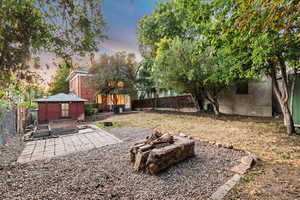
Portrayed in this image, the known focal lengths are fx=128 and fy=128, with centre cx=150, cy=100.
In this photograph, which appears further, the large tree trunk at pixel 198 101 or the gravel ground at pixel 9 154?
the large tree trunk at pixel 198 101

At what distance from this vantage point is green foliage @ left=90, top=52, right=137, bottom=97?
11.8 metres

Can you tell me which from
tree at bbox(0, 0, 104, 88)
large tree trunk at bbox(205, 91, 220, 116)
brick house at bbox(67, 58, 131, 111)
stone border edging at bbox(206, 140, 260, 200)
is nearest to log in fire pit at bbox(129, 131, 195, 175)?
stone border edging at bbox(206, 140, 260, 200)

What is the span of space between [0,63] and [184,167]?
308cm

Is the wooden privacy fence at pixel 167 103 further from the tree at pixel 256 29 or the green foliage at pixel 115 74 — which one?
the tree at pixel 256 29

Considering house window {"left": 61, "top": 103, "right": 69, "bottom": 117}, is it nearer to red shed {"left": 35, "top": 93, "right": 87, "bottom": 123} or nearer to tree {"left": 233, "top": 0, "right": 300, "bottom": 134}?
red shed {"left": 35, "top": 93, "right": 87, "bottom": 123}

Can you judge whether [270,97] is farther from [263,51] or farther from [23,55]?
[23,55]

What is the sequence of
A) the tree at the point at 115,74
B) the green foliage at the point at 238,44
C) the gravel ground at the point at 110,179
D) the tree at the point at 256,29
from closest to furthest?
the gravel ground at the point at 110,179 → the tree at the point at 256,29 → the green foliage at the point at 238,44 → the tree at the point at 115,74

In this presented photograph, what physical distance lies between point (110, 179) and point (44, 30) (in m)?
2.44

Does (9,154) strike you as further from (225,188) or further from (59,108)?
(59,108)

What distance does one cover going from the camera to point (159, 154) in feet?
7.26

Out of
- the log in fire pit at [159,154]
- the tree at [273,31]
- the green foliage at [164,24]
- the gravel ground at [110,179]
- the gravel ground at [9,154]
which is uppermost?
the green foliage at [164,24]

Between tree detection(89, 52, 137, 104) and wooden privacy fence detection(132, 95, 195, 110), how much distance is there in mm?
2837

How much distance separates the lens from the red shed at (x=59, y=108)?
29.6 feet

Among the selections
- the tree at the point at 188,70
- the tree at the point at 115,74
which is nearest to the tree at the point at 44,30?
the tree at the point at 188,70
